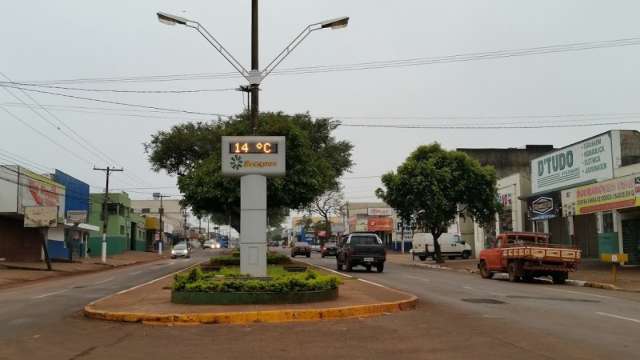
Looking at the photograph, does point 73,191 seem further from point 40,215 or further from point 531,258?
point 531,258

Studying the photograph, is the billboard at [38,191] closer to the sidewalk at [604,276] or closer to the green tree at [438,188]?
the green tree at [438,188]

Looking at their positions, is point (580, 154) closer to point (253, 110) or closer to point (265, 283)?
point (253, 110)

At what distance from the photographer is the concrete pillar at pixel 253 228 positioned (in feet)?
57.1

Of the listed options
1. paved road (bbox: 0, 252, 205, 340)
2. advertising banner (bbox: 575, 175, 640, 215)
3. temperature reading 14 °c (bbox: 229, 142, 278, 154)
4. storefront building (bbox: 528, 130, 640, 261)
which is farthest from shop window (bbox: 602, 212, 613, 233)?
paved road (bbox: 0, 252, 205, 340)

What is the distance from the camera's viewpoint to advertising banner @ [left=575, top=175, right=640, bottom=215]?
27625 millimetres

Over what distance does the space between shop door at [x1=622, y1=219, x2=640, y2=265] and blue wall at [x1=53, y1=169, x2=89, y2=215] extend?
127 feet

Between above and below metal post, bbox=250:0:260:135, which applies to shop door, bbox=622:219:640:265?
below

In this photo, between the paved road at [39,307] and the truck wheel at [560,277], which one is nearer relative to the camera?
the paved road at [39,307]

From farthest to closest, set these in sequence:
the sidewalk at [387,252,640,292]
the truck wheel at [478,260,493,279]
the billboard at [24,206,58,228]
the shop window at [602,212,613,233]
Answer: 1. the billboard at [24,206,58,228]
2. the shop window at [602,212,613,233]
3. the truck wheel at [478,260,493,279]
4. the sidewalk at [387,252,640,292]

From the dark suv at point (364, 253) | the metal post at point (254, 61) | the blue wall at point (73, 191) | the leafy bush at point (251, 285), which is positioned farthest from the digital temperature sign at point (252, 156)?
the blue wall at point (73, 191)

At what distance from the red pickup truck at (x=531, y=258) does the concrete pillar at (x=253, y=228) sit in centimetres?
1176

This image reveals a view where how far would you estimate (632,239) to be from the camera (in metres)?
31.8

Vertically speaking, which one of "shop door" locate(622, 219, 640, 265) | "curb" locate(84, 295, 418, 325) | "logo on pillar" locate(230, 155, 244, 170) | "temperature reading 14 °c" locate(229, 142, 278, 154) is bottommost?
"curb" locate(84, 295, 418, 325)

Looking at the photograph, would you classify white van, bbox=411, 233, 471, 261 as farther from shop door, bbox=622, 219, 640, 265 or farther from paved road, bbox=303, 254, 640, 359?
paved road, bbox=303, 254, 640, 359
